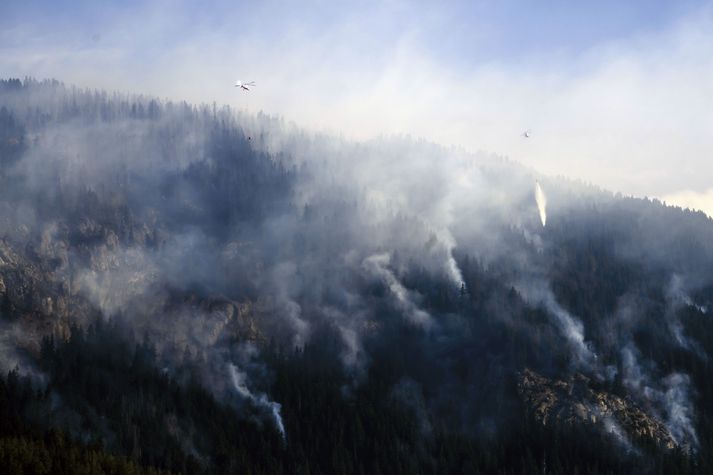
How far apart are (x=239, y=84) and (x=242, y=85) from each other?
8.75ft

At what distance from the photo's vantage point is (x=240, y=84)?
644 ft

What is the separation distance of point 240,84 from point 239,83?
0.39 metres

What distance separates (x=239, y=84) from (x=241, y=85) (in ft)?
5.01

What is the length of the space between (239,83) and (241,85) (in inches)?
31.1

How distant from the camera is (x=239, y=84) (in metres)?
195

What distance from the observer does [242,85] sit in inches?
7785

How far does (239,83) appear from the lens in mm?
196125

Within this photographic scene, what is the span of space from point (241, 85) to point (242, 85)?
3.78 ft

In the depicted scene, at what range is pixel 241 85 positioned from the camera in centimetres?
19662

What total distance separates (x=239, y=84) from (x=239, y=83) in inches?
43.8
